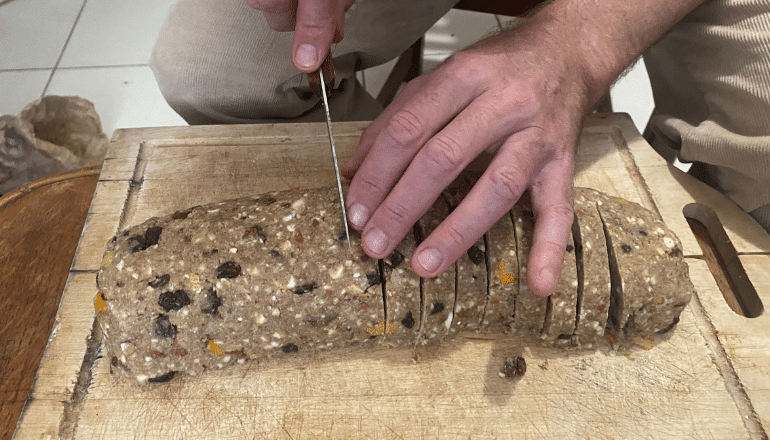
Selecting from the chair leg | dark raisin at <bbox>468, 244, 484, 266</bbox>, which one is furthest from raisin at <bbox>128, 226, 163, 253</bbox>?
the chair leg

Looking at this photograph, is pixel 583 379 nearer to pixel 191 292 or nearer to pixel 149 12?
pixel 191 292

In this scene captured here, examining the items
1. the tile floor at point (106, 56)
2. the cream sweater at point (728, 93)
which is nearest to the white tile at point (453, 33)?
the tile floor at point (106, 56)

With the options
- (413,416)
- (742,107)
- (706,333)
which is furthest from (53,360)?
(742,107)

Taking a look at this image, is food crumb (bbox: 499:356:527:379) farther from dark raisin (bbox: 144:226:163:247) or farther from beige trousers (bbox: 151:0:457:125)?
beige trousers (bbox: 151:0:457:125)

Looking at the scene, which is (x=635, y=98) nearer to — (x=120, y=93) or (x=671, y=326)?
(x=671, y=326)

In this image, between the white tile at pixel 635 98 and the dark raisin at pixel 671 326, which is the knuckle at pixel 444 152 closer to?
the dark raisin at pixel 671 326

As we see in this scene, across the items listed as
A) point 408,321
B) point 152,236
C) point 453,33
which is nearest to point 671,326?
point 408,321
